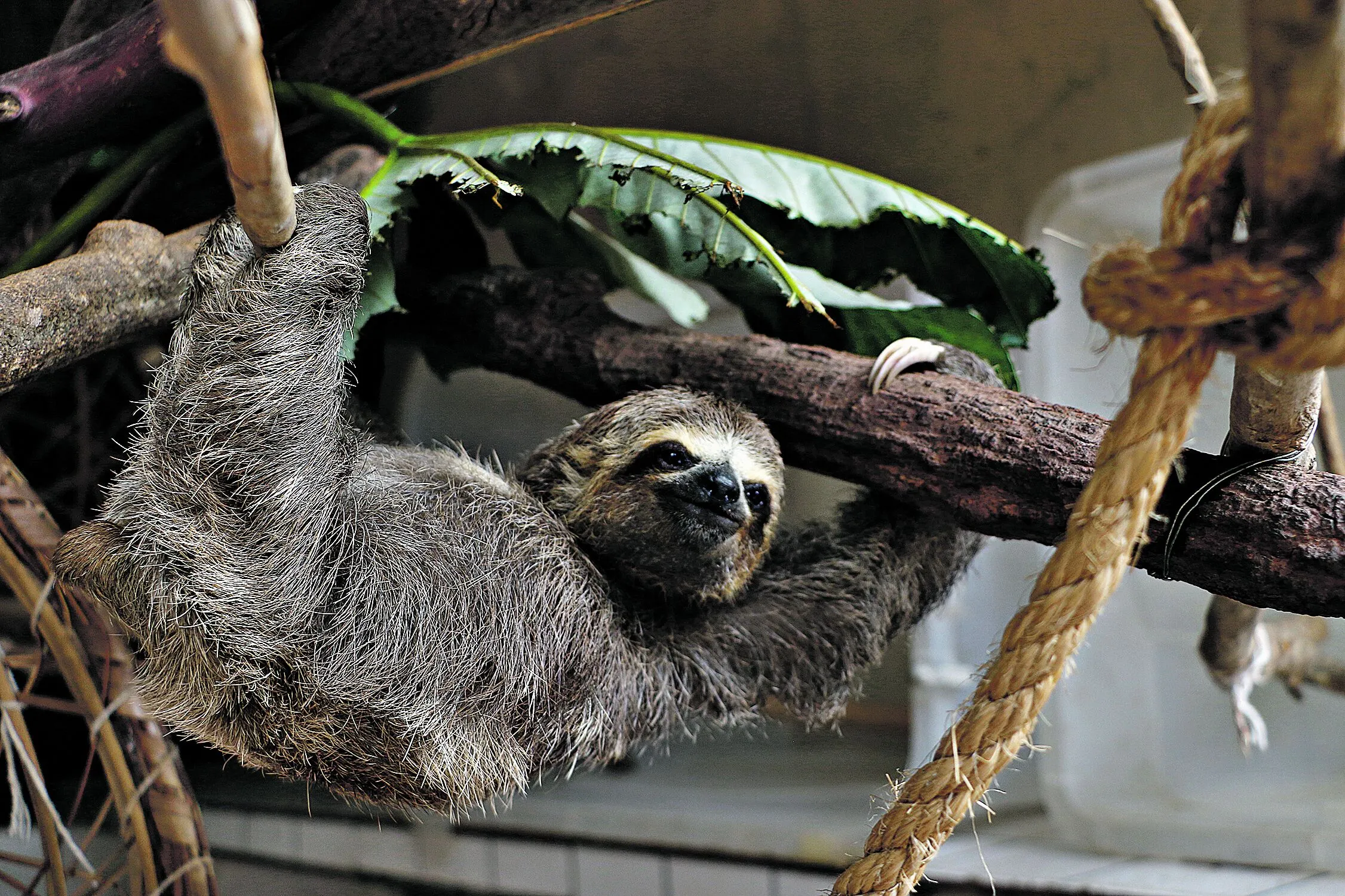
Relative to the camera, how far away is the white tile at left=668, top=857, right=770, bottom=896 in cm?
329

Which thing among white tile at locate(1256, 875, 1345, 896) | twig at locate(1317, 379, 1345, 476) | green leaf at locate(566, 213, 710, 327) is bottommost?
white tile at locate(1256, 875, 1345, 896)

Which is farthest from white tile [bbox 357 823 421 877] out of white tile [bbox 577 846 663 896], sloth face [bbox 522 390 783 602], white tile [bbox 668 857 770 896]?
sloth face [bbox 522 390 783 602]

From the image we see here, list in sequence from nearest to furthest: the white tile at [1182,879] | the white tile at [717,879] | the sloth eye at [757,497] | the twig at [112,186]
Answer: the sloth eye at [757,497] → the twig at [112,186] → the white tile at [1182,879] → the white tile at [717,879]

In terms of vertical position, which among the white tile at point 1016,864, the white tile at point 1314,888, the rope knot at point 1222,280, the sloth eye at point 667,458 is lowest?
the white tile at point 1016,864

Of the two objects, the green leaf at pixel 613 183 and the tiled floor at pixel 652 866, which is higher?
the green leaf at pixel 613 183

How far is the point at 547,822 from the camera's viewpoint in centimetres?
371

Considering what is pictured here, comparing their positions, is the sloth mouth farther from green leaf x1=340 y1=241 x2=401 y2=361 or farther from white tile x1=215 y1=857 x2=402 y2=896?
white tile x1=215 y1=857 x2=402 y2=896

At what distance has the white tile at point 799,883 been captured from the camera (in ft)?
10.4

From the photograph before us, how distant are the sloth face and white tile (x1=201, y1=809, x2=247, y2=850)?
2534 mm

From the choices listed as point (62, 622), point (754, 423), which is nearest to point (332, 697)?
point (62, 622)

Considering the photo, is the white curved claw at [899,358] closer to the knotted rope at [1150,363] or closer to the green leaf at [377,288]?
the knotted rope at [1150,363]

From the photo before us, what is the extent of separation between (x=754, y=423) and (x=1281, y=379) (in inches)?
41.3

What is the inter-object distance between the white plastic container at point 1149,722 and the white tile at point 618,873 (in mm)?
1606

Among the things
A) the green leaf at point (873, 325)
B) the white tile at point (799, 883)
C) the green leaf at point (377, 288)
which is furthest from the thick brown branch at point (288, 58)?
the white tile at point (799, 883)
